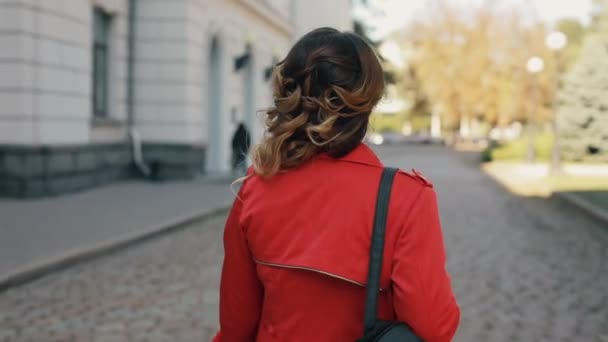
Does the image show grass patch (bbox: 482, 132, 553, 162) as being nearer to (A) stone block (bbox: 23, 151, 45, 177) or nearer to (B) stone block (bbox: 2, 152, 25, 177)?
(A) stone block (bbox: 23, 151, 45, 177)

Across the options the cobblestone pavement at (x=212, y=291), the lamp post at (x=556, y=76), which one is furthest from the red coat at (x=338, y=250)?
the lamp post at (x=556, y=76)

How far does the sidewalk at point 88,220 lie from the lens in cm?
845

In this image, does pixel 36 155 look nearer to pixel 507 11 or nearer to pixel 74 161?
pixel 74 161

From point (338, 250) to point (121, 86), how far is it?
57.8 feet

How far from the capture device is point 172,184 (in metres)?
18.5

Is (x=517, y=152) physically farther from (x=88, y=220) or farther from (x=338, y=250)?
(x=338, y=250)

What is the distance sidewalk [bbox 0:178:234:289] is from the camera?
845 cm

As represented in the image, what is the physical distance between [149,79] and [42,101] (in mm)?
5402

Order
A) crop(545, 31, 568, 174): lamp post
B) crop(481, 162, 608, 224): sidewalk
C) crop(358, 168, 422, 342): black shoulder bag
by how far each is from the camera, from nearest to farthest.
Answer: crop(358, 168, 422, 342): black shoulder bag < crop(481, 162, 608, 224): sidewalk < crop(545, 31, 568, 174): lamp post

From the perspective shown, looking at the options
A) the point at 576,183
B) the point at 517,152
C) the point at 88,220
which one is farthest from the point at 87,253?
the point at 517,152

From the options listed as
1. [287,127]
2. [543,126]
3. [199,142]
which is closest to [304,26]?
[199,142]

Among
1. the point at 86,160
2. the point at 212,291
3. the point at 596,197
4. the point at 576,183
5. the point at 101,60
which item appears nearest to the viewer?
the point at 212,291

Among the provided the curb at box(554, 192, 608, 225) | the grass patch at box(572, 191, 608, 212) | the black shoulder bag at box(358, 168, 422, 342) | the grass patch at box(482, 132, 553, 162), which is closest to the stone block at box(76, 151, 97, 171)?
the curb at box(554, 192, 608, 225)

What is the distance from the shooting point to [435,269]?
71.8 inches
